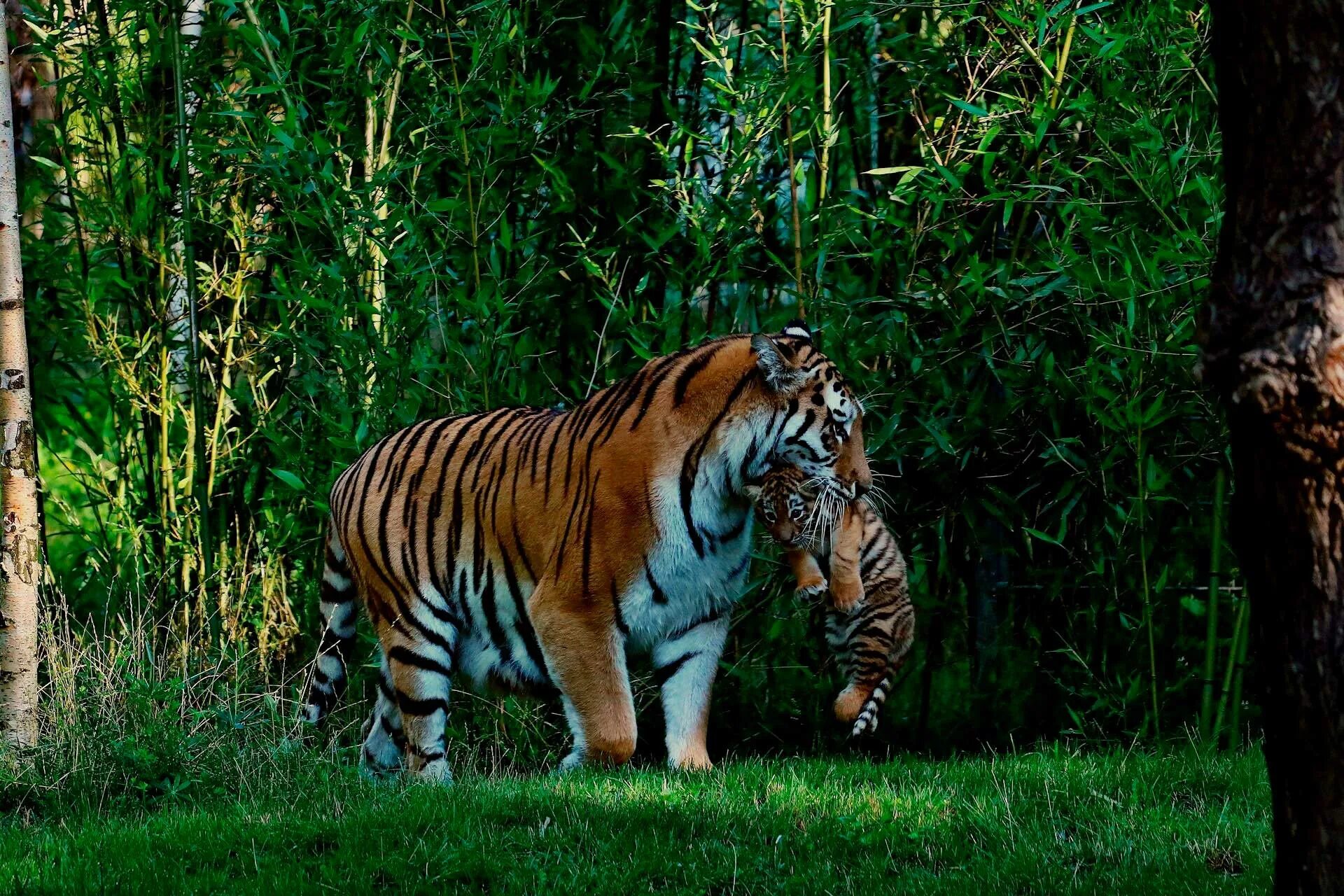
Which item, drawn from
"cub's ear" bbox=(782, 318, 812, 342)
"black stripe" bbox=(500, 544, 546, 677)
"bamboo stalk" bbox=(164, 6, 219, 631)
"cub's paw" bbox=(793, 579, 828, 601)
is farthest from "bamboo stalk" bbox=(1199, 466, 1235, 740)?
"bamboo stalk" bbox=(164, 6, 219, 631)

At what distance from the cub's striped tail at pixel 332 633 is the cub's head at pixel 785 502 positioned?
1777 mm

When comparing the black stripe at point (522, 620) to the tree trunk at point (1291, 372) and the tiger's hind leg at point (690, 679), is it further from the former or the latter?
the tree trunk at point (1291, 372)

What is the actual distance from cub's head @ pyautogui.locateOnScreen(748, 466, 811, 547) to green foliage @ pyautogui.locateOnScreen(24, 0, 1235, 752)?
0.62m

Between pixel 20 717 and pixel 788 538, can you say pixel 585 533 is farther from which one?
pixel 20 717

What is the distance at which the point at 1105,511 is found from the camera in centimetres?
613

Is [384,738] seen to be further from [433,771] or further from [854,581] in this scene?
[854,581]

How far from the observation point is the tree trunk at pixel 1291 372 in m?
2.52

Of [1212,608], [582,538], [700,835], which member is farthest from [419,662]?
[1212,608]

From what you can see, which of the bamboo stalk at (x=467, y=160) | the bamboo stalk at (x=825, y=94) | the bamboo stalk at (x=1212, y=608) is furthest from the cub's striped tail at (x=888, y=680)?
the bamboo stalk at (x=467, y=160)

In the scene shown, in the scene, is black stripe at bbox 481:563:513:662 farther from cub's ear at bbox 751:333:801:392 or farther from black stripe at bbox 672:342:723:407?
cub's ear at bbox 751:333:801:392

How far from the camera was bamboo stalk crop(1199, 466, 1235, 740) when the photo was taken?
5.72m

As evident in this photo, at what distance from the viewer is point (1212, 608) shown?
5.80 meters

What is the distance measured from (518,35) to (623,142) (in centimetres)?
103

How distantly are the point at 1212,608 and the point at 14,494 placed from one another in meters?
4.32
